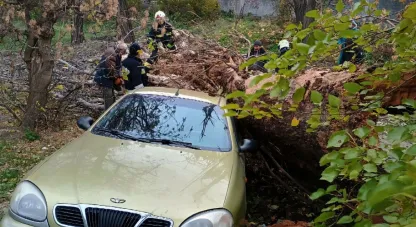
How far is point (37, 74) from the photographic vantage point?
7.94 meters

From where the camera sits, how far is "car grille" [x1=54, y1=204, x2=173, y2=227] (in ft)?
10.5

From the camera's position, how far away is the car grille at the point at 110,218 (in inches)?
126

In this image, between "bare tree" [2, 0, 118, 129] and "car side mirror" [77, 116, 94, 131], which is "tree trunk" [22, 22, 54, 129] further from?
"car side mirror" [77, 116, 94, 131]

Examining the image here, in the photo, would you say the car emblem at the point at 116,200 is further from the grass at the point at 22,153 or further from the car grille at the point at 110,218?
the grass at the point at 22,153

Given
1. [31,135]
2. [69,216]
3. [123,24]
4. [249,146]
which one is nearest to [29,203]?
[69,216]

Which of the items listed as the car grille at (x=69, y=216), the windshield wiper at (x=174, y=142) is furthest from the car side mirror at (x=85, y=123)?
the car grille at (x=69, y=216)

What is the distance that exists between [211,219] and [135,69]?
5.48 metres

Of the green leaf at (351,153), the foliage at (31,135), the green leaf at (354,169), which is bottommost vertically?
the foliage at (31,135)

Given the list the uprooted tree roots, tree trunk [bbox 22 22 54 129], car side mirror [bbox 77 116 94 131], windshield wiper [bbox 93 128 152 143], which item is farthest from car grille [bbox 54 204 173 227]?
tree trunk [bbox 22 22 54 129]

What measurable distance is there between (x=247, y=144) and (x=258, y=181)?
6.73 feet

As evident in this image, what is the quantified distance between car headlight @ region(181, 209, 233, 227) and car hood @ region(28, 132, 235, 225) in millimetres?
44

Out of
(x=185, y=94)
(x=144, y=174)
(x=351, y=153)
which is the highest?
(x=351, y=153)

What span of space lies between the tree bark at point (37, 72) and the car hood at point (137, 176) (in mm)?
3839

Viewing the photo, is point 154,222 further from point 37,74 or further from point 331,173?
point 37,74
